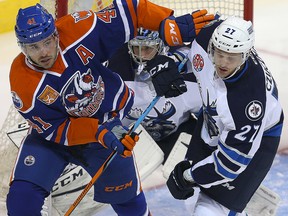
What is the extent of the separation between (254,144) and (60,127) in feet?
2.49

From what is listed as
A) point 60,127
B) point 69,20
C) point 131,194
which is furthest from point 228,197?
point 69,20

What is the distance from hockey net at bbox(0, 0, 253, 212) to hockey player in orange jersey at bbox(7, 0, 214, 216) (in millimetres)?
500

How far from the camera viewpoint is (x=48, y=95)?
2936 mm

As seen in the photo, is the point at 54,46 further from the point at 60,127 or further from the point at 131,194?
the point at 131,194

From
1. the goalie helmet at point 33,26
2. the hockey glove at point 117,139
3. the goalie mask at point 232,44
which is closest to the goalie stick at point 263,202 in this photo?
the hockey glove at point 117,139

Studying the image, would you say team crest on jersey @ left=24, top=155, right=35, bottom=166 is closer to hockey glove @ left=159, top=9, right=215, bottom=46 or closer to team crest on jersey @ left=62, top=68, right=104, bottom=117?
team crest on jersey @ left=62, top=68, right=104, bottom=117

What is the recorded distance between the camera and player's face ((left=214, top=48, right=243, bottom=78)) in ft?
8.83

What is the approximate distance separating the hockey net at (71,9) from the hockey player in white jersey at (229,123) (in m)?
0.76

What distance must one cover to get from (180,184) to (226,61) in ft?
1.91

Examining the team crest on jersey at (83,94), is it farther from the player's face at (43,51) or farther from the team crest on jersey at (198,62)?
the team crest on jersey at (198,62)

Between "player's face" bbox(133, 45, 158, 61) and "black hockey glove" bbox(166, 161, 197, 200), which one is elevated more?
"player's face" bbox(133, 45, 158, 61)

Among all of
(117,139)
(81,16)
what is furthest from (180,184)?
(81,16)

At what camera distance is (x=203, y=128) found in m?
3.13

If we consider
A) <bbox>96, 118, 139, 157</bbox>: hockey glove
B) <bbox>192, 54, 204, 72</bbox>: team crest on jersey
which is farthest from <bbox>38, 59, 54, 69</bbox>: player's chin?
<bbox>192, 54, 204, 72</bbox>: team crest on jersey
